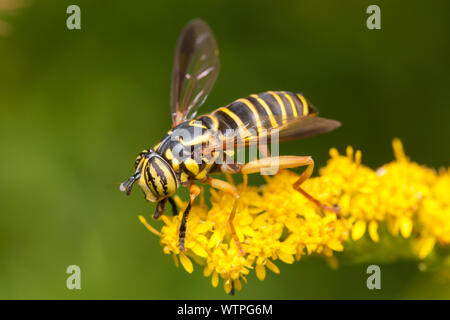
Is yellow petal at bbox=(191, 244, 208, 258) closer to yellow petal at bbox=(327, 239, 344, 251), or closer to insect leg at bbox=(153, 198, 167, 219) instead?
insect leg at bbox=(153, 198, 167, 219)

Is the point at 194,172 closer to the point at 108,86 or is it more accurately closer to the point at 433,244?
the point at 433,244

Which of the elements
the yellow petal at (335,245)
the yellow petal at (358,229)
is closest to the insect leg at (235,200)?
the yellow petal at (335,245)

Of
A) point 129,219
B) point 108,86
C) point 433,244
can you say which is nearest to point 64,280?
point 129,219

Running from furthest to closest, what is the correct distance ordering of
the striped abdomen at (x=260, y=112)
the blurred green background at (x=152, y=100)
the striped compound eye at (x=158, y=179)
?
the blurred green background at (x=152, y=100)
the striped abdomen at (x=260, y=112)
the striped compound eye at (x=158, y=179)

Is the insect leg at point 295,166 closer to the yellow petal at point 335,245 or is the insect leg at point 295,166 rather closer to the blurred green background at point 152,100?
the yellow petal at point 335,245

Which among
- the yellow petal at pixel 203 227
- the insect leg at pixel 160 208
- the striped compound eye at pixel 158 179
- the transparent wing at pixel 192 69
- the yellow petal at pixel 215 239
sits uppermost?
the transparent wing at pixel 192 69

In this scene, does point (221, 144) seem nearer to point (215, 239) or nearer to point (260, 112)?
point (260, 112)

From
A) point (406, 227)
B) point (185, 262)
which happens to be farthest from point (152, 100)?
point (406, 227)
